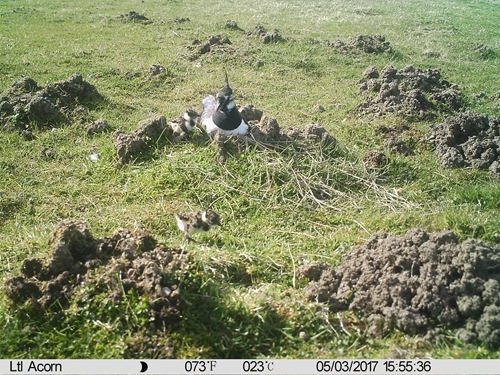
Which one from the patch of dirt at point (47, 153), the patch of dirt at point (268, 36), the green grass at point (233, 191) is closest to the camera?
the green grass at point (233, 191)

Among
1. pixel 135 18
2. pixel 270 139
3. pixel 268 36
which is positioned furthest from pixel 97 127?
pixel 135 18

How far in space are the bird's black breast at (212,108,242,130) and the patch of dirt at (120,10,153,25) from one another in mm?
9456

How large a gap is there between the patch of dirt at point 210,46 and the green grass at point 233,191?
21 centimetres

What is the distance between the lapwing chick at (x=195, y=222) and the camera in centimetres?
488

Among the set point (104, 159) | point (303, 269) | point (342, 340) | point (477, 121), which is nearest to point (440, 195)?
point (477, 121)

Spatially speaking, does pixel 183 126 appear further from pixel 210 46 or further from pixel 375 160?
pixel 210 46

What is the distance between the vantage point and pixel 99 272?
3.71 meters

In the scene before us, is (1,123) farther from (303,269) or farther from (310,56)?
(310,56)

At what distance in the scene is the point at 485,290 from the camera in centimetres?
363

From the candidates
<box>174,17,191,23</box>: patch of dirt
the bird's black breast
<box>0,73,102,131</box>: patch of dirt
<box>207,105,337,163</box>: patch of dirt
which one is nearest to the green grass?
<box>207,105,337,163</box>: patch of dirt

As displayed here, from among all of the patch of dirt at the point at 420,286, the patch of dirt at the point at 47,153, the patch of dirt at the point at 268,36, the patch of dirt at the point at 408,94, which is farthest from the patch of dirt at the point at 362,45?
the patch of dirt at the point at 420,286

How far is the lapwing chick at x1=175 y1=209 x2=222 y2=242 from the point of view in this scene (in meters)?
4.88

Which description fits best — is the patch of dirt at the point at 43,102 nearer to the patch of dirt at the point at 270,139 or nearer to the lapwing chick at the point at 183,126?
the lapwing chick at the point at 183,126

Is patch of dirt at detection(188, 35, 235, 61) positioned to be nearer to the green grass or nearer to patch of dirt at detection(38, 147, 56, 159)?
the green grass
